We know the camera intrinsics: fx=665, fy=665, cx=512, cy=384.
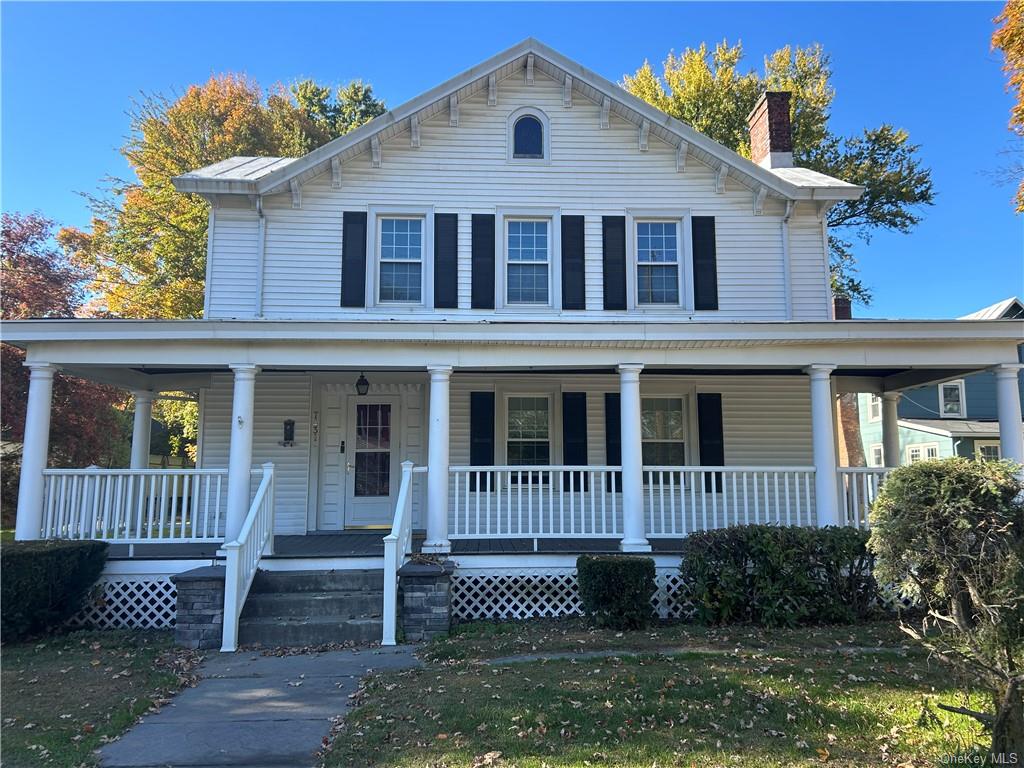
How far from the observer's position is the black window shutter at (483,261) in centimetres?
1078

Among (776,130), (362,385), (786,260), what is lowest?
(362,385)

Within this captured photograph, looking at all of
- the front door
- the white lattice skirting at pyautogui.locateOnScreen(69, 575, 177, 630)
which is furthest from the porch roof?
the white lattice skirting at pyautogui.locateOnScreen(69, 575, 177, 630)

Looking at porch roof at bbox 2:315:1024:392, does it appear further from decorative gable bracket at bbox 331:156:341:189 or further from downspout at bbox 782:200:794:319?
decorative gable bracket at bbox 331:156:341:189

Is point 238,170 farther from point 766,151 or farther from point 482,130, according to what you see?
point 766,151

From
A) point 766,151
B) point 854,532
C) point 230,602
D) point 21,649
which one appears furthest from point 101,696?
point 766,151

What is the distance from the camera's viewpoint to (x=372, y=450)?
1108 centimetres

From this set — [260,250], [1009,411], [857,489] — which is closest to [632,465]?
[857,489]

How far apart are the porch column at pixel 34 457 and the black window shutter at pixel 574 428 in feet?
23.8

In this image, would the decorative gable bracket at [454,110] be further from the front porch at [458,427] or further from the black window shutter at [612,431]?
the black window shutter at [612,431]

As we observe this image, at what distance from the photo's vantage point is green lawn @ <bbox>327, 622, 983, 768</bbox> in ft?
14.0

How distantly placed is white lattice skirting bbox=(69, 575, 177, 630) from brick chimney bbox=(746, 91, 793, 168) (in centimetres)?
1271

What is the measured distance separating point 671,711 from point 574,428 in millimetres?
6353

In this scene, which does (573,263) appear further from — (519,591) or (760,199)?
(519,591)

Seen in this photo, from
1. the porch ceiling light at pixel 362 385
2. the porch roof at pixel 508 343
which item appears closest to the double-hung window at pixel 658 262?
the porch roof at pixel 508 343
